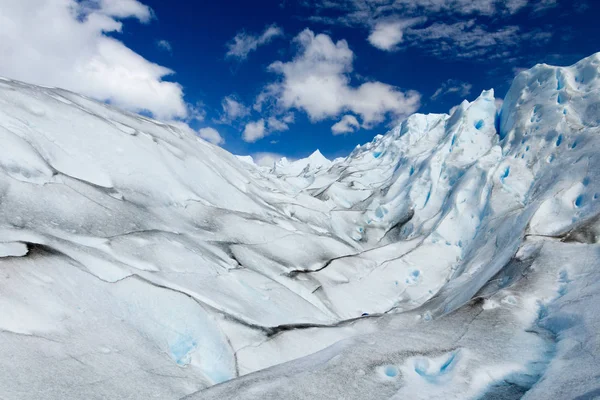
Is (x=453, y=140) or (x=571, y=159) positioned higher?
(x=453, y=140)

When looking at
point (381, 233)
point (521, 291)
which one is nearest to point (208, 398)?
point (521, 291)

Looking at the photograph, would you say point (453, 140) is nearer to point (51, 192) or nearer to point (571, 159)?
point (571, 159)

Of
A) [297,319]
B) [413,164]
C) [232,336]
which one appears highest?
[413,164]

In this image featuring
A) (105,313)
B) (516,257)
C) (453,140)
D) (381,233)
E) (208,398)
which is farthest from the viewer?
(453,140)

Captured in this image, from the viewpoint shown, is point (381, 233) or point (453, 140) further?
point (453, 140)

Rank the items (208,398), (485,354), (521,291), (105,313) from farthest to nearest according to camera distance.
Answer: (521,291) → (105,313) → (485,354) → (208,398)

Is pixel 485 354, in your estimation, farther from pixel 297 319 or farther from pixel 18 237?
pixel 18 237

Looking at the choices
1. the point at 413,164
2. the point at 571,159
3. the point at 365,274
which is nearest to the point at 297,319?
the point at 365,274
